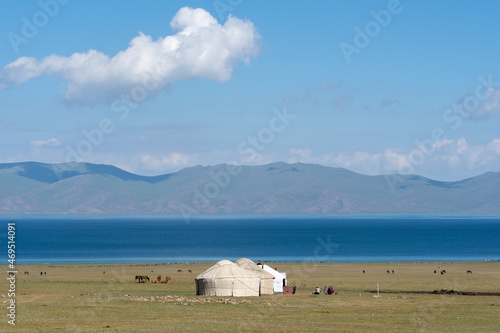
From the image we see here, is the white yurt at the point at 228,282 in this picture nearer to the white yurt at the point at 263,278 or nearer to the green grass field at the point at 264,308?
the green grass field at the point at 264,308

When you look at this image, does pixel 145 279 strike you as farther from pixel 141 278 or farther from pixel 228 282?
pixel 228 282

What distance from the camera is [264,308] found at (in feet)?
155

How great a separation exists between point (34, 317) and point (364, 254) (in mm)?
112925

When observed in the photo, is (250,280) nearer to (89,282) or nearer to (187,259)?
(89,282)

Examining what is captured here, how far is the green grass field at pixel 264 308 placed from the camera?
37.4 m

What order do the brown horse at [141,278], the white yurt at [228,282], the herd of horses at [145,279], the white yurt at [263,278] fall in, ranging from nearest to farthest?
the white yurt at [228,282] → the white yurt at [263,278] → the herd of horses at [145,279] → the brown horse at [141,278]

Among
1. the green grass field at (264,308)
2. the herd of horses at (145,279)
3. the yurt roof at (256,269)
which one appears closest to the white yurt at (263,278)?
the yurt roof at (256,269)

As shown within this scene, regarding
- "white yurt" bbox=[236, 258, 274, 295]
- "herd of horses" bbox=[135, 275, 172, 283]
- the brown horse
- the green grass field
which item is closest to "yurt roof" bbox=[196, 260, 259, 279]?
"white yurt" bbox=[236, 258, 274, 295]

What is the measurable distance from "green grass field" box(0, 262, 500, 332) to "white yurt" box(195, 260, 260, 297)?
149cm

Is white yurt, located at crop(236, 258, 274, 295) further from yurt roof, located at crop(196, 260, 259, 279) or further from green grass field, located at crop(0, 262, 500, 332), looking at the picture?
green grass field, located at crop(0, 262, 500, 332)

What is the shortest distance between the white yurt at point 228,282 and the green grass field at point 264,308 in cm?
149

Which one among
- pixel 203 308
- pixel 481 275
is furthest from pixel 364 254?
pixel 203 308

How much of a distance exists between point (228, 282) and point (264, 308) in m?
9.68

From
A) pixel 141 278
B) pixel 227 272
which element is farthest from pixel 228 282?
pixel 141 278
